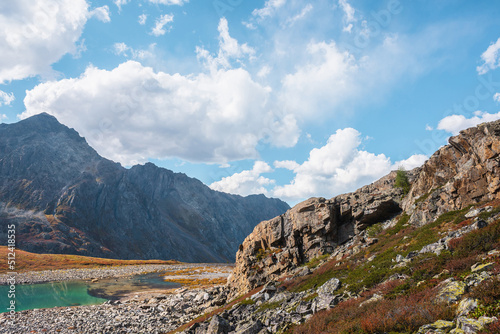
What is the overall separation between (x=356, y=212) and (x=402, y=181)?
12.6 meters

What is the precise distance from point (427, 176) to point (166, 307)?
5682 cm

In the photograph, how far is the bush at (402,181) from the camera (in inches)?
2143

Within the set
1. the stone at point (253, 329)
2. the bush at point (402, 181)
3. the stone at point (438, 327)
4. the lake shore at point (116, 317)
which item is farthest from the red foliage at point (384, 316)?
the bush at point (402, 181)

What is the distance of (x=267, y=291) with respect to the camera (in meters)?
34.0

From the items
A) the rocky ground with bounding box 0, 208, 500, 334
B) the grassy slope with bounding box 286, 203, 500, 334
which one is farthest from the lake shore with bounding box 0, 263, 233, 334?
the grassy slope with bounding box 286, 203, 500, 334

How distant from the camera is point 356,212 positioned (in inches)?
2121

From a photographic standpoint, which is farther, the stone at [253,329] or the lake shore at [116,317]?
the lake shore at [116,317]

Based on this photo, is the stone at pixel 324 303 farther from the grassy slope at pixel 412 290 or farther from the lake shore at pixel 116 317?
the lake shore at pixel 116 317

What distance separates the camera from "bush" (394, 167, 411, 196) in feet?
179

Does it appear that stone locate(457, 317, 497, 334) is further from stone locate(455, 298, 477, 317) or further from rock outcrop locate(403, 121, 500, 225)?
rock outcrop locate(403, 121, 500, 225)

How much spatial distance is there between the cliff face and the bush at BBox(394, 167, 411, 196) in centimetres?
120

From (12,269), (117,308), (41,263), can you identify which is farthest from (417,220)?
(41,263)

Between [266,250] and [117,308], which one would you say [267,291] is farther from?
[117,308]

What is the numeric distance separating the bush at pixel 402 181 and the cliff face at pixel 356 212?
3.95ft
